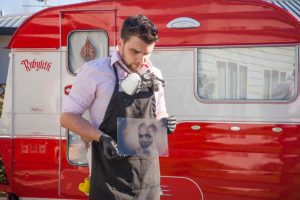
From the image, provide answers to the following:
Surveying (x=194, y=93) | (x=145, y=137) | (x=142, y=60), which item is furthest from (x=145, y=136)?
(x=194, y=93)

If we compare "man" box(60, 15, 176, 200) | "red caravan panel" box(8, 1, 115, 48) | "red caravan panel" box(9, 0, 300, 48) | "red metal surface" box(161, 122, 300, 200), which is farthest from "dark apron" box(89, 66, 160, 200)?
"red caravan panel" box(8, 1, 115, 48)

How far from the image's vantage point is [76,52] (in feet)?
16.8

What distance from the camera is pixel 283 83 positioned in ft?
15.1

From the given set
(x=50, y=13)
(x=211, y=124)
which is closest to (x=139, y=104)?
(x=211, y=124)

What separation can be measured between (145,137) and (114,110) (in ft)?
0.74

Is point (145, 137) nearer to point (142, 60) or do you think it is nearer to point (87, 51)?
point (142, 60)

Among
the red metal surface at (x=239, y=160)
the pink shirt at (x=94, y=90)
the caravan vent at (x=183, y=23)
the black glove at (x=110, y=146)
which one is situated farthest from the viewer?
the caravan vent at (x=183, y=23)

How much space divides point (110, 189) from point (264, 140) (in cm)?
243

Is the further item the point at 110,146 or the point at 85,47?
the point at 85,47

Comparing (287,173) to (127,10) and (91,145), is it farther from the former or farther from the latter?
(91,145)

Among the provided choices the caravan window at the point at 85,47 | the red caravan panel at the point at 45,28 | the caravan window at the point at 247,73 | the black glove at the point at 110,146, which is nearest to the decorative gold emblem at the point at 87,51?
the caravan window at the point at 85,47

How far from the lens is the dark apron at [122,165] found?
249 cm

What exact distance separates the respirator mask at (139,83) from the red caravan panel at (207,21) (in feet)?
7.41

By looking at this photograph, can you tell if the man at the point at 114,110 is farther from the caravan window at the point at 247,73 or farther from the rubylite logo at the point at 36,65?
the rubylite logo at the point at 36,65
